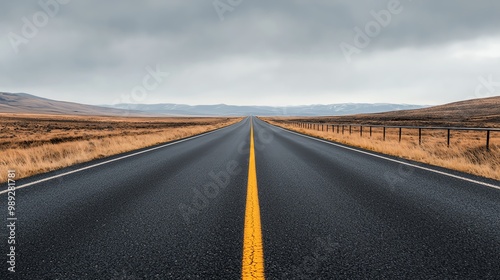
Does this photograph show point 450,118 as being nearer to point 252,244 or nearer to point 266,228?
point 266,228

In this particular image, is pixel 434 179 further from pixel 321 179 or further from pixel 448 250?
pixel 448 250

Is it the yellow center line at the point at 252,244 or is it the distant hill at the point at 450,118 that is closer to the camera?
the yellow center line at the point at 252,244

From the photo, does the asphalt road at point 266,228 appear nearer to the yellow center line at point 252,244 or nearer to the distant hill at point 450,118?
the yellow center line at point 252,244

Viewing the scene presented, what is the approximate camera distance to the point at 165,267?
2529mm

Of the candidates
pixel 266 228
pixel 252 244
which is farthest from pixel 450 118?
pixel 252 244

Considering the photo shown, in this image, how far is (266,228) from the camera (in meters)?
3.44

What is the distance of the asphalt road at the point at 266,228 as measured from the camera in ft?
8.23

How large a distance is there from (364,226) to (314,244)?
2.98 ft

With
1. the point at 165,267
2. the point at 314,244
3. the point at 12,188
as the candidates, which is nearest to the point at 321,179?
the point at 314,244

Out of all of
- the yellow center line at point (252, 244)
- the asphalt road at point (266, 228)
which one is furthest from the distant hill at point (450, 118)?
the yellow center line at point (252, 244)

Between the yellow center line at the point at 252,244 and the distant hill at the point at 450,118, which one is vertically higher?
the distant hill at the point at 450,118

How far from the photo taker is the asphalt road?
2.51 meters

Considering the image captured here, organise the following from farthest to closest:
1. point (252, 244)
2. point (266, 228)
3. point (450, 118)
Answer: point (450, 118) → point (266, 228) → point (252, 244)

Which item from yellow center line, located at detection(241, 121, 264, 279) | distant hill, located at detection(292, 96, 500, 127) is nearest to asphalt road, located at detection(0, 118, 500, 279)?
yellow center line, located at detection(241, 121, 264, 279)
